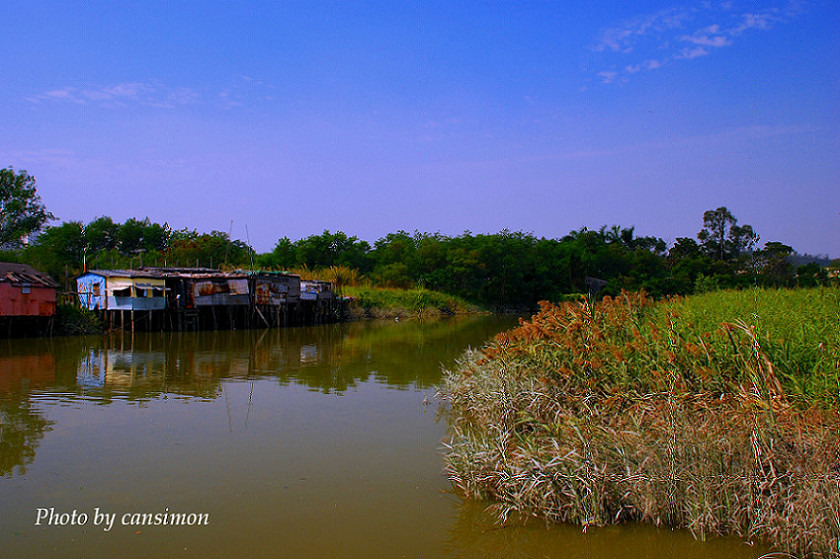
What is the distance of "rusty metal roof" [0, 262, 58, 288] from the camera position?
18.8 meters

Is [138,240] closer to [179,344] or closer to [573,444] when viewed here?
[179,344]

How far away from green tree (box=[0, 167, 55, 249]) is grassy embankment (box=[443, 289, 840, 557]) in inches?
1447

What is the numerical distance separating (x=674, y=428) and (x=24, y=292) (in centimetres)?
2016

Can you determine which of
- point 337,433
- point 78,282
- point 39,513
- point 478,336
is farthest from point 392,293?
point 39,513

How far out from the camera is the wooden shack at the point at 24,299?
18.7 metres

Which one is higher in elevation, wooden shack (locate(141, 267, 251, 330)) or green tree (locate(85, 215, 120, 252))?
green tree (locate(85, 215, 120, 252))

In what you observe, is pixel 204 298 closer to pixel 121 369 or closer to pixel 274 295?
pixel 274 295

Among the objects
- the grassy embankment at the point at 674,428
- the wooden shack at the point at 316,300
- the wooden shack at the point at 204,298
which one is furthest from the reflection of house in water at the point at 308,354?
the wooden shack at the point at 316,300

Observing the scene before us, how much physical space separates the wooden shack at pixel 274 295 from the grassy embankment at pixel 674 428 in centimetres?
2000

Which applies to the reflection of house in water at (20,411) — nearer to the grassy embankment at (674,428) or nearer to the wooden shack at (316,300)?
the grassy embankment at (674,428)

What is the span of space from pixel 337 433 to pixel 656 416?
14.2 ft

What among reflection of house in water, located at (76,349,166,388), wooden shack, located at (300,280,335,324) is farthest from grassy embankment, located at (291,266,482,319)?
reflection of house in water, located at (76,349,166,388)

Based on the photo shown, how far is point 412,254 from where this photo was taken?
4466 centimetres

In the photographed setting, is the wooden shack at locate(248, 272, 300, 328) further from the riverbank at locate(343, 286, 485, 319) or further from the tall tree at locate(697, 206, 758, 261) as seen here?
the tall tree at locate(697, 206, 758, 261)
